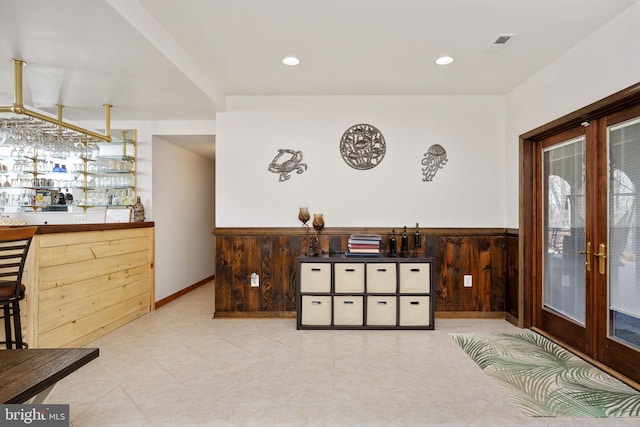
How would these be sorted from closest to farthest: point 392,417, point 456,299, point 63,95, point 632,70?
point 392,417 < point 632,70 < point 63,95 < point 456,299

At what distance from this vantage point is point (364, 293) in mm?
3605

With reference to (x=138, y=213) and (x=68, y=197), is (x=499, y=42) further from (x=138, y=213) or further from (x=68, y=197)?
(x=68, y=197)

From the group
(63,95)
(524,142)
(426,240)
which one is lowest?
(426,240)

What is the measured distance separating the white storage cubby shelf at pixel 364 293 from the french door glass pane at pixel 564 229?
1.14 metres

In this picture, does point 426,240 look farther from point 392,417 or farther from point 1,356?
point 1,356

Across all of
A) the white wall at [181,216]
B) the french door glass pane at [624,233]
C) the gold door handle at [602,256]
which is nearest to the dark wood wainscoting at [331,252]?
the white wall at [181,216]

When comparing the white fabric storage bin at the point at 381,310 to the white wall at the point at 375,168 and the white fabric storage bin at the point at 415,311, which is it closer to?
the white fabric storage bin at the point at 415,311

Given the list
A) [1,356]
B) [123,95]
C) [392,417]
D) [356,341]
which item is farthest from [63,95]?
[392,417]

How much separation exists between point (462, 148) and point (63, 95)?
4294 mm

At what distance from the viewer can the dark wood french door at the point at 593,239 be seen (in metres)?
2.48

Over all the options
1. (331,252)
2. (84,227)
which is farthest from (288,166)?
(84,227)

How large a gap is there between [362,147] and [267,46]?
161 centimetres

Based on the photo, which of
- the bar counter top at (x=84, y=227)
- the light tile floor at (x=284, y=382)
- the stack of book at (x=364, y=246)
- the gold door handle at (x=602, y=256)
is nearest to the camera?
the light tile floor at (x=284, y=382)

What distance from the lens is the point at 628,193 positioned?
98.3 inches
